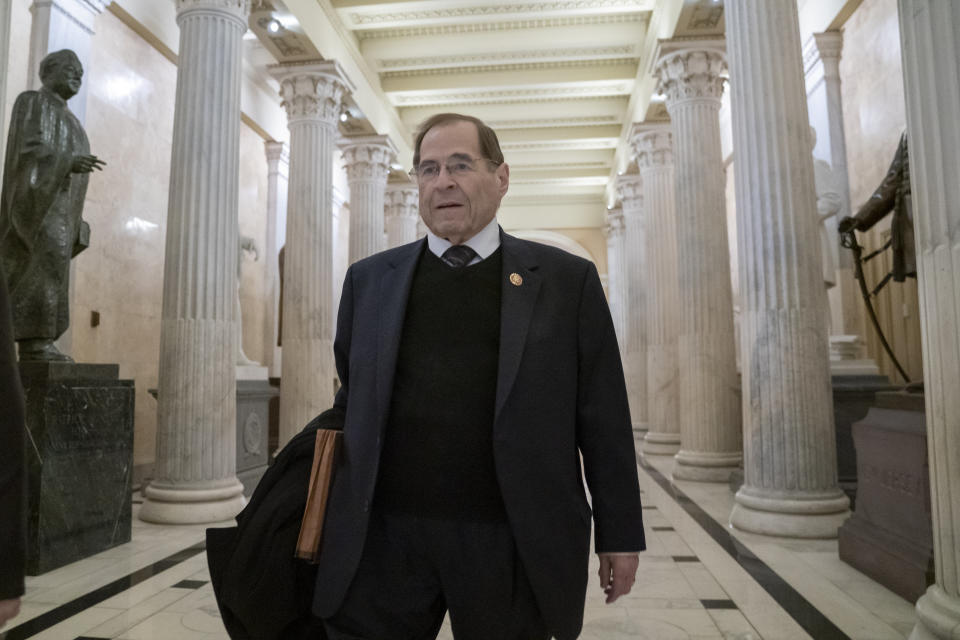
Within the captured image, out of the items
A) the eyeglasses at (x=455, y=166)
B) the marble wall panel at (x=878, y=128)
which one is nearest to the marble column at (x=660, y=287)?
the marble wall panel at (x=878, y=128)

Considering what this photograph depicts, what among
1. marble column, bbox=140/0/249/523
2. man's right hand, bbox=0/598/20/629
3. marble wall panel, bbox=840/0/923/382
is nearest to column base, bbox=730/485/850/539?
marble wall panel, bbox=840/0/923/382

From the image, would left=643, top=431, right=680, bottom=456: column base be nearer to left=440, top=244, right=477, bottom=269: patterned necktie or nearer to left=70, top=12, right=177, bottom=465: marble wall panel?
left=70, top=12, right=177, bottom=465: marble wall panel

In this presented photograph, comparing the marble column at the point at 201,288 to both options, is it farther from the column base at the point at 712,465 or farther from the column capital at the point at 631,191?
the column capital at the point at 631,191

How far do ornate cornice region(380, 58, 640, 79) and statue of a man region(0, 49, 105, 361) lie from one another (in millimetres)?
9530

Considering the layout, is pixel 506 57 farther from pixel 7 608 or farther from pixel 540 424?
pixel 7 608

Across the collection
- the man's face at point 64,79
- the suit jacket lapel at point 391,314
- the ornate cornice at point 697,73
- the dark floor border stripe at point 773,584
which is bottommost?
the dark floor border stripe at point 773,584

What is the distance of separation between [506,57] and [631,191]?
14.4ft

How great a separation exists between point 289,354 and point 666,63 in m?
6.77

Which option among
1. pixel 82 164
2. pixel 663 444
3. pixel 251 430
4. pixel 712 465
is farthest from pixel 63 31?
pixel 663 444

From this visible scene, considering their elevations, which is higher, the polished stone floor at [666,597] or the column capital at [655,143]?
the column capital at [655,143]

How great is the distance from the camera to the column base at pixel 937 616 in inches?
101

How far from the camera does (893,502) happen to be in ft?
13.6

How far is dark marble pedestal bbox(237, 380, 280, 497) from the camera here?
821 cm

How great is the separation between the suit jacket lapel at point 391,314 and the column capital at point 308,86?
30.8 feet
